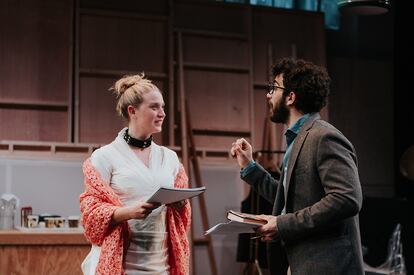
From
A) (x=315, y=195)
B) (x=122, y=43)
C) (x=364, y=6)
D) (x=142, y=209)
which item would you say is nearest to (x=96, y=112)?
(x=122, y=43)

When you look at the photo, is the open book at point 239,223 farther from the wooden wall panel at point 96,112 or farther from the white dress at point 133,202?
the wooden wall panel at point 96,112

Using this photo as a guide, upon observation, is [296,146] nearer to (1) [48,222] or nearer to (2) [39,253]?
(2) [39,253]

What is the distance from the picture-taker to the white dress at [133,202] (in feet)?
8.56

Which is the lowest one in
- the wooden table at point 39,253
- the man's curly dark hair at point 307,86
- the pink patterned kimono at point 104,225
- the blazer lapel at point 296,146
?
the wooden table at point 39,253

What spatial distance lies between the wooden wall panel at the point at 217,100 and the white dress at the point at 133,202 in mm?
3202

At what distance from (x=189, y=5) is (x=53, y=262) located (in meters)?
3.00

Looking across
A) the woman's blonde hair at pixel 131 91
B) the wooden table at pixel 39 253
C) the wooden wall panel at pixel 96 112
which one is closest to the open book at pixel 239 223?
the woman's blonde hair at pixel 131 91

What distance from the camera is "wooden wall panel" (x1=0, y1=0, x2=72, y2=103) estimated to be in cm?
531

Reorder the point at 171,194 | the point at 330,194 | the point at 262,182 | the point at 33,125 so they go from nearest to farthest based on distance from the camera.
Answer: the point at 330,194, the point at 171,194, the point at 262,182, the point at 33,125

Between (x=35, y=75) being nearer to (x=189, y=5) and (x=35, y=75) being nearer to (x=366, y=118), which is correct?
(x=189, y=5)

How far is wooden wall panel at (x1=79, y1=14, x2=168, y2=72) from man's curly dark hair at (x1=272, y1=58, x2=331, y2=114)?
3.36 metres

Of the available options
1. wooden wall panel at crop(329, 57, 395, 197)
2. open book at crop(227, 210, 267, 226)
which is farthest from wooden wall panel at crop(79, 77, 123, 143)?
open book at crop(227, 210, 267, 226)

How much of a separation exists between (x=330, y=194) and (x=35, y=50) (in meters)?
3.80

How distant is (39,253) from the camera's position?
3.84 meters
